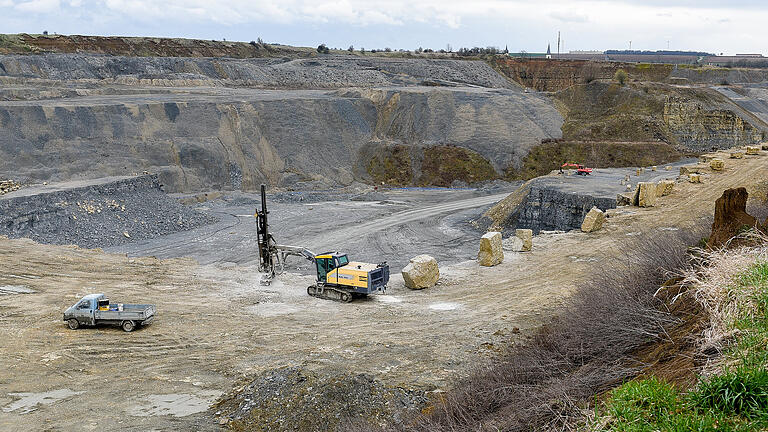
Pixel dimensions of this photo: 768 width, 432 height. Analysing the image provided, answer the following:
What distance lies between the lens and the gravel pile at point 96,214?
29.7 metres

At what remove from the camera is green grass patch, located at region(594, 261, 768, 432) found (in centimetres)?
589

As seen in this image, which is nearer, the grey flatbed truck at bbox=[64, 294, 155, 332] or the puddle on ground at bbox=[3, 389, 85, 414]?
the puddle on ground at bbox=[3, 389, 85, 414]

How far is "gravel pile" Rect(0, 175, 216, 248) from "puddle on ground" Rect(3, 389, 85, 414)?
60.3ft

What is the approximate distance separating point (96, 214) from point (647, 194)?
27.2 metres

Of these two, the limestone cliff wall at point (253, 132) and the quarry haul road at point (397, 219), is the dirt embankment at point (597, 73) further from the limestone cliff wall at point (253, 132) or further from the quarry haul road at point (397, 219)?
the quarry haul road at point (397, 219)

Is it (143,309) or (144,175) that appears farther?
(144,175)

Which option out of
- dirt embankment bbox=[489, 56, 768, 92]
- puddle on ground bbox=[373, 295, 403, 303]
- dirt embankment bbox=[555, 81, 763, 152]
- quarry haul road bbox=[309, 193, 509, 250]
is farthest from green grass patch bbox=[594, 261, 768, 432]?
dirt embankment bbox=[489, 56, 768, 92]

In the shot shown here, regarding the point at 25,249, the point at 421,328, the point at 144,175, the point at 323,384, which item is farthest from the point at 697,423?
the point at 144,175

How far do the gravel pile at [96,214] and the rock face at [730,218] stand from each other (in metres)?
27.4

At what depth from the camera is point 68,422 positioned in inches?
448

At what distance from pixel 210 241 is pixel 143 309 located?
15.2 m

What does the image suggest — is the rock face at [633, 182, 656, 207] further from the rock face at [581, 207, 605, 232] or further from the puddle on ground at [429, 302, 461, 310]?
the puddle on ground at [429, 302, 461, 310]

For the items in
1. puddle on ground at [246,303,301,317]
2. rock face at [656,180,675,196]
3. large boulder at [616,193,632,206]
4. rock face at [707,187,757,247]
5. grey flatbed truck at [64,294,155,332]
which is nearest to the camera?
rock face at [707,187,757,247]

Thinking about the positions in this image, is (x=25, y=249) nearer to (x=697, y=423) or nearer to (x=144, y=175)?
(x=144, y=175)
